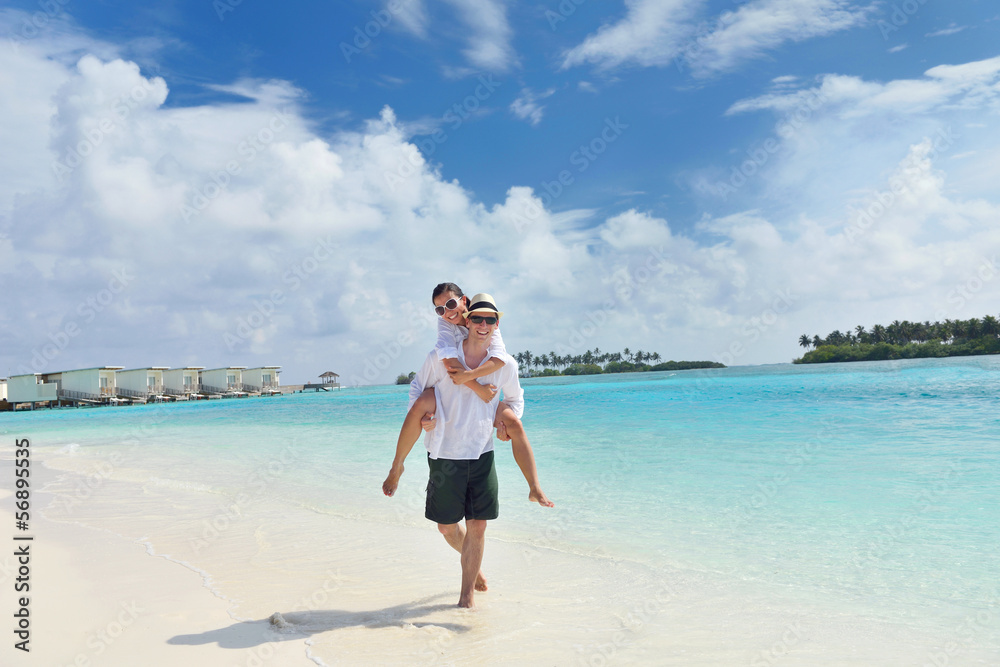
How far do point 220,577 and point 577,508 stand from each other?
3.97 meters

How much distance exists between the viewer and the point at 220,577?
455 centimetres

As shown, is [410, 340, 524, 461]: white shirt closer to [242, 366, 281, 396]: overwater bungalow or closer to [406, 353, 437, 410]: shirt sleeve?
[406, 353, 437, 410]: shirt sleeve

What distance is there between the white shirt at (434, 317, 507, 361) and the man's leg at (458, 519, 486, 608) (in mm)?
1079

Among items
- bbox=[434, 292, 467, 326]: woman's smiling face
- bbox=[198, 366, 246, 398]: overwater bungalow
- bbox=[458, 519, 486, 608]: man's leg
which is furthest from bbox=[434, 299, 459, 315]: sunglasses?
bbox=[198, 366, 246, 398]: overwater bungalow

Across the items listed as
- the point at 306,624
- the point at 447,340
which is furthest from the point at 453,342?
the point at 306,624

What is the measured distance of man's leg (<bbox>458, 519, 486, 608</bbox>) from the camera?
3734mm

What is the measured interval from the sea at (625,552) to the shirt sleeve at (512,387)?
1345 mm

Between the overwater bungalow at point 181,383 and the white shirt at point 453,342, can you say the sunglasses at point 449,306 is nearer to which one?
the white shirt at point 453,342

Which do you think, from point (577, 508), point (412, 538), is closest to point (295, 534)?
point (412, 538)

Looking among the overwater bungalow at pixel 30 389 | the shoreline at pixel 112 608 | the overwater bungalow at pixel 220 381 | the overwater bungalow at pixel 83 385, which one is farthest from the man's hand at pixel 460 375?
the overwater bungalow at pixel 220 381

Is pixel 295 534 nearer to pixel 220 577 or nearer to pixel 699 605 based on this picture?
pixel 220 577

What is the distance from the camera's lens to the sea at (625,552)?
343cm

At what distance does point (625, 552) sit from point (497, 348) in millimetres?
2748

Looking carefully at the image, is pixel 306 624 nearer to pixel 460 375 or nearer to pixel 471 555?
pixel 471 555
